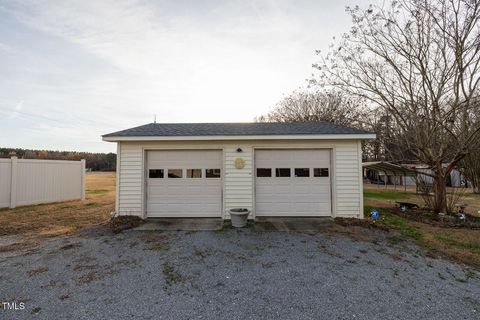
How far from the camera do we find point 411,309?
258 centimetres

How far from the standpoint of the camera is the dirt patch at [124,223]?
5.82m

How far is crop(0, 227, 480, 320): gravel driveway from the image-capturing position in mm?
2535

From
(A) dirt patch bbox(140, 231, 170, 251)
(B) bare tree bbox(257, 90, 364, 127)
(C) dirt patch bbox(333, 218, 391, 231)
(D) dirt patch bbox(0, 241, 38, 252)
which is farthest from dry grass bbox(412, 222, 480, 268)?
(B) bare tree bbox(257, 90, 364, 127)

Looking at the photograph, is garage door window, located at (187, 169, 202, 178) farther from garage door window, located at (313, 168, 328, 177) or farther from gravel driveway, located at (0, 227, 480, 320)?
garage door window, located at (313, 168, 328, 177)

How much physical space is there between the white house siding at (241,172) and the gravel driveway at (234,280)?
1.82 m

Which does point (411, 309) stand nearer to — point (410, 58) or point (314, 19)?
point (314, 19)

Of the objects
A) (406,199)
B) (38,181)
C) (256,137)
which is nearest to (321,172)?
(256,137)

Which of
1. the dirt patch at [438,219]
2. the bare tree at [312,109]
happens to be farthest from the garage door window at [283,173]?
the bare tree at [312,109]

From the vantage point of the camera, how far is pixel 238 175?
6773 mm

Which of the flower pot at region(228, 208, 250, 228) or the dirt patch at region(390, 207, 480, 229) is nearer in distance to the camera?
the flower pot at region(228, 208, 250, 228)

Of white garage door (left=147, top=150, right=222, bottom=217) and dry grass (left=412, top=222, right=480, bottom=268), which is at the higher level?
white garage door (left=147, top=150, right=222, bottom=217)

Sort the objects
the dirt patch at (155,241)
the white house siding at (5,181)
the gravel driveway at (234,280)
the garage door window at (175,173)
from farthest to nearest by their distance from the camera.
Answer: the white house siding at (5,181), the garage door window at (175,173), the dirt patch at (155,241), the gravel driveway at (234,280)

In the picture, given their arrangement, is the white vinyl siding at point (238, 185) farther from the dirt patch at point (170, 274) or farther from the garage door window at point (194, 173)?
the dirt patch at point (170, 274)

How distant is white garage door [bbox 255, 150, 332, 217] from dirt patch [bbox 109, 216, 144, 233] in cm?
348
